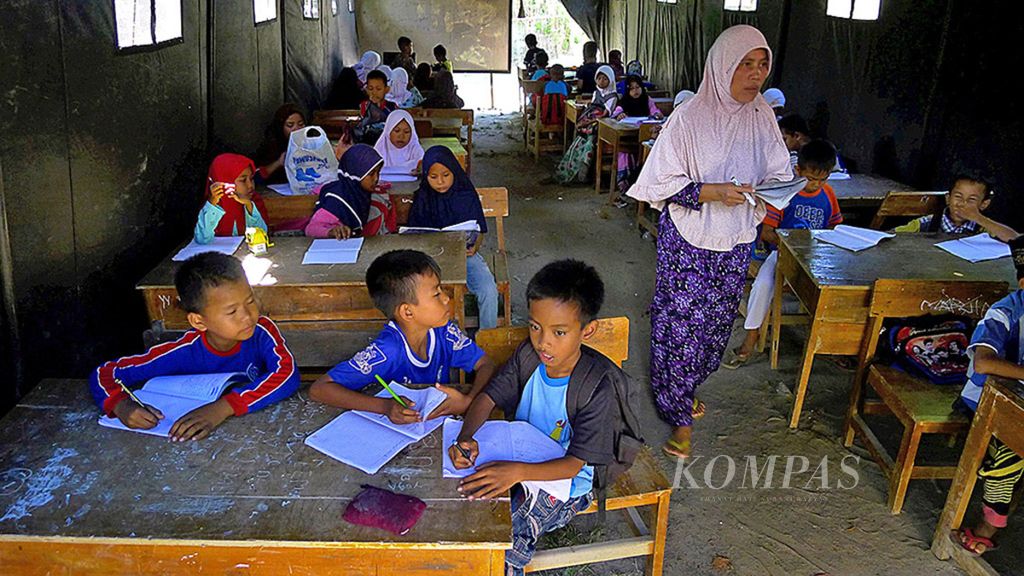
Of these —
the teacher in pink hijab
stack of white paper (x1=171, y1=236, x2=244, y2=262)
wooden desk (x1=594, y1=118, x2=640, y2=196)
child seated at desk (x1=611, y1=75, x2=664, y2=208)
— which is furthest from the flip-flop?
child seated at desk (x1=611, y1=75, x2=664, y2=208)

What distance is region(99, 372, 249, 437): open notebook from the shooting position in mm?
1899

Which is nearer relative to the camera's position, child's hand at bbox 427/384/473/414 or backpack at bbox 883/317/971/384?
child's hand at bbox 427/384/473/414

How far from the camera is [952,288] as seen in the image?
9.20ft

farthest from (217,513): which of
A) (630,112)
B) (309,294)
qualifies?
(630,112)

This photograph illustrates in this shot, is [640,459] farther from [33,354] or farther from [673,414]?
[33,354]

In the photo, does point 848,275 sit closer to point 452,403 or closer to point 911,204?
point 911,204

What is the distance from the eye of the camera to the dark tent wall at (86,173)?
257 centimetres

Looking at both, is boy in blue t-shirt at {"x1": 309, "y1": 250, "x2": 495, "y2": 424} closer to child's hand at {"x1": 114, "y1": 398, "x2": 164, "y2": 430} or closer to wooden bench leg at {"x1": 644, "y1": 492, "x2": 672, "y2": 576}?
child's hand at {"x1": 114, "y1": 398, "x2": 164, "y2": 430}

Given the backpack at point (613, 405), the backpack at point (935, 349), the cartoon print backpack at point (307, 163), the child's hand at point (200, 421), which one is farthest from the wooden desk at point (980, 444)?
the cartoon print backpack at point (307, 163)

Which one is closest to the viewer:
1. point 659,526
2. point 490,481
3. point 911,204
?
point 490,481

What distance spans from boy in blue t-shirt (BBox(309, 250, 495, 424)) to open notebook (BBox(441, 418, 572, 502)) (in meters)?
0.14

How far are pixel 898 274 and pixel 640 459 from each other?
1488mm

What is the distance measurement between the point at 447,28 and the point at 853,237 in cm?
1026

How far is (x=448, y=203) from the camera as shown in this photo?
3.86 m
